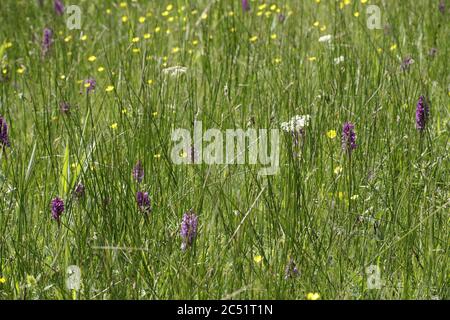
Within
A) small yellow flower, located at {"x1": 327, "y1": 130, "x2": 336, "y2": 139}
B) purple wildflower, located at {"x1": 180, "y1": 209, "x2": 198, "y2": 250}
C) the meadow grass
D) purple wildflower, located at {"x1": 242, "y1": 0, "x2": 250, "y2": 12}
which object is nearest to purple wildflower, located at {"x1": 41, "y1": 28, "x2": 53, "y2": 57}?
the meadow grass

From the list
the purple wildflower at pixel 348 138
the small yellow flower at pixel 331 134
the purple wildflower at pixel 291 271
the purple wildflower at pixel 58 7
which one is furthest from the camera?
the purple wildflower at pixel 58 7

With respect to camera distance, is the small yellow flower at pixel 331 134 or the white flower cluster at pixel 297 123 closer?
the white flower cluster at pixel 297 123

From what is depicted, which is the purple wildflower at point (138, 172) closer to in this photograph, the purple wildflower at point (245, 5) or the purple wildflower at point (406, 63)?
the purple wildflower at point (406, 63)

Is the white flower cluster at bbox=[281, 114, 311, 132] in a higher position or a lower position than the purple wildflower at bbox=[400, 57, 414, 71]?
lower

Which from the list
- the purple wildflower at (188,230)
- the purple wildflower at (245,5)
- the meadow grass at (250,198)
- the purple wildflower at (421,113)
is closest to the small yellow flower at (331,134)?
the meadow grass at (250,198)

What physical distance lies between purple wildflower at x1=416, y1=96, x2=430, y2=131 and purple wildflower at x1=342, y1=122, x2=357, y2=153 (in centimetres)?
28

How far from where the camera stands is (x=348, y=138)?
2.82 meters

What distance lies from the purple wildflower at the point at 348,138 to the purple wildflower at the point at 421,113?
A: 28 centimetres

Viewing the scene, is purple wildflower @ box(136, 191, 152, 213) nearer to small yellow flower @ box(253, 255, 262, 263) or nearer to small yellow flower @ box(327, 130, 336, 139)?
small yellow flower @ box(253, 255, 262, 263)

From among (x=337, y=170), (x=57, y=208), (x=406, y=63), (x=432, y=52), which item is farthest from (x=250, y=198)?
(x=432, y=52)

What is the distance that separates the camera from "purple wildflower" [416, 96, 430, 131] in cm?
296

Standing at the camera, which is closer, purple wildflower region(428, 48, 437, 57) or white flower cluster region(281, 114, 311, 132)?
white flower cluster region(281, 114, 311, 132)

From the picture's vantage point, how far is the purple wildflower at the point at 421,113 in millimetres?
2959
